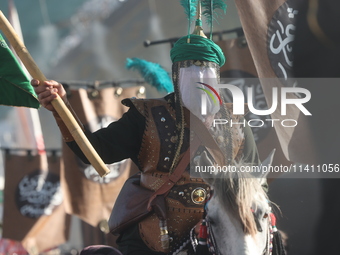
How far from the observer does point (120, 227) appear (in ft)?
11.4

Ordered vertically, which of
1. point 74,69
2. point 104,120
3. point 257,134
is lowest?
point 257,134

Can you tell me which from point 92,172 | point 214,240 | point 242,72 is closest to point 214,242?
point 214,240

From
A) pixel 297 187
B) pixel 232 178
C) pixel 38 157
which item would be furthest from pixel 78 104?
pixel 232 178

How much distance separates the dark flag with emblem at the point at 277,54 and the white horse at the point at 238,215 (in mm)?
986

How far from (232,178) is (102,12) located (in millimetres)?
18348

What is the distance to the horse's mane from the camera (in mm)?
2635

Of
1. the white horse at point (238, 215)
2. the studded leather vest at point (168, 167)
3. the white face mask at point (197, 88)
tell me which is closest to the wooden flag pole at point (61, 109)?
the white horse at point (238, 215)

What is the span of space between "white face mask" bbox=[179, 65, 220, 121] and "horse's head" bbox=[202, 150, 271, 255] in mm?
680

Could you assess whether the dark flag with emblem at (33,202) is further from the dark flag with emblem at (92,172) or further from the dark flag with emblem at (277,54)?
the dark flag with emblem at (277,54)

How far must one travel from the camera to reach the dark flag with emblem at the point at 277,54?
3764 millimetres

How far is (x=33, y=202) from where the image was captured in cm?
875

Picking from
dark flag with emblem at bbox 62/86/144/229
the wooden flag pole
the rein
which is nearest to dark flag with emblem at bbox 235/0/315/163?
the rein

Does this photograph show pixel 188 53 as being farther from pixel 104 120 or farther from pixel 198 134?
pixel 104 120

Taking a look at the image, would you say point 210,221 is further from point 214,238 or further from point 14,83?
point 14,83
